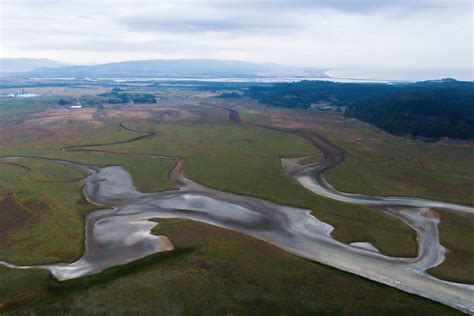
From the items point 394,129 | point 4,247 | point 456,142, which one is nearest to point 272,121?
point 394,129

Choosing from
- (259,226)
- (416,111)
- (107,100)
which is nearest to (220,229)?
(259,226)

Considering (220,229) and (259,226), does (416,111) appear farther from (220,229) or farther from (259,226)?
(220,229)

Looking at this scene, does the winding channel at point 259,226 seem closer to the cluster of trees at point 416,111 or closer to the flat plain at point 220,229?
the flat plain at point 220,229

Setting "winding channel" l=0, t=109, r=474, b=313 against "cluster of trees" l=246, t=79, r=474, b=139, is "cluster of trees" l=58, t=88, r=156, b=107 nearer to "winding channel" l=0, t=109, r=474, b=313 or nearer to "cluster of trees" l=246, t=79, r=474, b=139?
"cluster of trees" l=246, t=79, r=474, b=139

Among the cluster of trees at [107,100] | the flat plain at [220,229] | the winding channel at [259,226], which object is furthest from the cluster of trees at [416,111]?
the cluster of trees at [107,100]

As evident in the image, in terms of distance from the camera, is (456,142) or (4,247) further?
(456,142)

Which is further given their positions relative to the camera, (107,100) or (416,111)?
(107,100)

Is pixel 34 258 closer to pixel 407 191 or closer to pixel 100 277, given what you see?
pixel 100 277

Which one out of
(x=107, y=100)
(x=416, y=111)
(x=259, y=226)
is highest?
(x=107, y=100)
